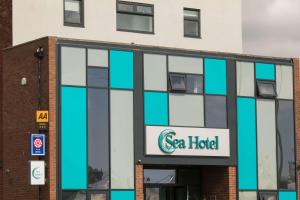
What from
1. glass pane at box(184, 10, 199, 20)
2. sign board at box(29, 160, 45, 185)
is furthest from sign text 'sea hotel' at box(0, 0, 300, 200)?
glass pane at box(184, 10, 199, 20)

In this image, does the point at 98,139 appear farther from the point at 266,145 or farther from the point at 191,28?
the point at 191,28

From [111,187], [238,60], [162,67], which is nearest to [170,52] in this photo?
[162,67]

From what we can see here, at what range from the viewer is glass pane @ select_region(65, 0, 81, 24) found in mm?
41219

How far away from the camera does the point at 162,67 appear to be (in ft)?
127

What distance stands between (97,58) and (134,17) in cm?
608

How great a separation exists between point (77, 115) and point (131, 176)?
307 cm

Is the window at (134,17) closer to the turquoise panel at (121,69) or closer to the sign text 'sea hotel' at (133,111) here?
the sign text 'sea hotel' at (133,111)

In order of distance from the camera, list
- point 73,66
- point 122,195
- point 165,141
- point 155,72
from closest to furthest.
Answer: point 73,66 < point 122,195 < point 165,141 < point 155,72

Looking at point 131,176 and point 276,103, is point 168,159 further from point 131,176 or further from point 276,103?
point 276,103

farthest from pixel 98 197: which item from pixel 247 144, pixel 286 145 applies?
pixel 286 145

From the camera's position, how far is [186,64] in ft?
129

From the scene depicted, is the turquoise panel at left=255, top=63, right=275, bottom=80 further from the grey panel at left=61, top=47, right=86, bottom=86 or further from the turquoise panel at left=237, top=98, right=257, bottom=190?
the grey panel at left=61, top=47, right=86, bottom=86

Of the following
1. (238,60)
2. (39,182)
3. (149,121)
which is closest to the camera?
(39,182)

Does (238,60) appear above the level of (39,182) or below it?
above
